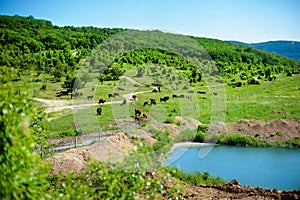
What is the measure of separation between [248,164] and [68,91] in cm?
2476

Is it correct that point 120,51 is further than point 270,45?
No

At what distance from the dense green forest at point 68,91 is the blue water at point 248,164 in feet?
6.65

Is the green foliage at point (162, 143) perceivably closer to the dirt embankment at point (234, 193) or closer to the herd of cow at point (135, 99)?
the herd of cow at point (135, 99)

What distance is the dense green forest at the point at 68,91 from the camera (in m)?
5.54

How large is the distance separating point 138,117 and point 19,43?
40356 millimetres

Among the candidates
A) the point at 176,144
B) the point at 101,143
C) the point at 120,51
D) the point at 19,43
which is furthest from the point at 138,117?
the point at 19,43

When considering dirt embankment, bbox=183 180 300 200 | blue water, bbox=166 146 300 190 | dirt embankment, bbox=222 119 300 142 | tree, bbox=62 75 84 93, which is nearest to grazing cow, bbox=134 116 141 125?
blue water, bbox=166 146 300 190

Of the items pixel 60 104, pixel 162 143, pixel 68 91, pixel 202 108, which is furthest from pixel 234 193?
pixel 68 91

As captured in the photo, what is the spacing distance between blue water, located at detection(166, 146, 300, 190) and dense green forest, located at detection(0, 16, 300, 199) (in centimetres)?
203

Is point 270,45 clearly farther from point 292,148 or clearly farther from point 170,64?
point 292,148

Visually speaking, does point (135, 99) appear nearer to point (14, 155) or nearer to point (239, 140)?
point (239, 140)

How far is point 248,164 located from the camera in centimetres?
2202

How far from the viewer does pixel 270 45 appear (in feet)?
630

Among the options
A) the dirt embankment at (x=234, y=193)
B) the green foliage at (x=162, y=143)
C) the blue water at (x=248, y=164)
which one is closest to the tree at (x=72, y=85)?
the green foliage at (x=162, y=143)
